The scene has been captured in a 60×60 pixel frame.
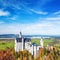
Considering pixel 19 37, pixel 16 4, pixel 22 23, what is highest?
pixel 16 4

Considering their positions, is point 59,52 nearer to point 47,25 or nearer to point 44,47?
point 44,47

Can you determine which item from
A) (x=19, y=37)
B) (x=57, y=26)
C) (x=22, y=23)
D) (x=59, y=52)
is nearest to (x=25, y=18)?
(x=22, y=23)

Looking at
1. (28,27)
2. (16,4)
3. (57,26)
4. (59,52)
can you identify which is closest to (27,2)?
(16,4)

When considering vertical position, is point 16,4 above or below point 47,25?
above

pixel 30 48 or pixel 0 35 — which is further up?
pixel 0 35

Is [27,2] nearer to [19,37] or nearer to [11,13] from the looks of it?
[11,13]

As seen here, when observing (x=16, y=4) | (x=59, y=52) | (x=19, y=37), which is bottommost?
(x=59, y=52)

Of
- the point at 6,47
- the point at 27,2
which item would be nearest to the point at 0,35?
the point at 6,47

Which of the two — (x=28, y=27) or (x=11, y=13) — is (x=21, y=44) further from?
(x=11, y=13)
